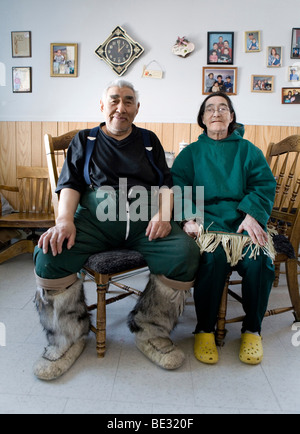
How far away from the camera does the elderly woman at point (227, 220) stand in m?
1.45

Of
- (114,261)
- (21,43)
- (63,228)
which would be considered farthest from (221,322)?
(21,43)

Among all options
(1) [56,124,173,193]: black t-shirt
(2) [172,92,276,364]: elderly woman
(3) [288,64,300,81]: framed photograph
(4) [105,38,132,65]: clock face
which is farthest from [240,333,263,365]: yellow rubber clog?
(4) [105,38,132,65]: clock face

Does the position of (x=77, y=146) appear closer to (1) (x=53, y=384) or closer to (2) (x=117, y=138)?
(2) (x=117, y=138)

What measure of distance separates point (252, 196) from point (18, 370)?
4.13ft

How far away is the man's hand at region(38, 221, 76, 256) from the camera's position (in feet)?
4.35

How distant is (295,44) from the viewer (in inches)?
116

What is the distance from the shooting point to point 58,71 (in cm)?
308

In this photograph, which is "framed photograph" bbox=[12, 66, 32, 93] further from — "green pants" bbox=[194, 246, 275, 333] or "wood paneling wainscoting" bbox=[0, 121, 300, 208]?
"green pants" bbox=[194, 246, 275, 333]

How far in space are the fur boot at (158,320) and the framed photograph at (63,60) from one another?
238cm

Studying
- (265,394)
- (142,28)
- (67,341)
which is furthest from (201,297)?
(142,28)

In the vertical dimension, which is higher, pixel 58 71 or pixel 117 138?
pixel 58 71

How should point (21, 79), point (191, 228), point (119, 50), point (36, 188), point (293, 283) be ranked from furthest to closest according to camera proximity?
point (21, 79), point (119, 50), point (36, 188), point (293, 283), point (191, 228)

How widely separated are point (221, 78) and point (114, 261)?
230cm

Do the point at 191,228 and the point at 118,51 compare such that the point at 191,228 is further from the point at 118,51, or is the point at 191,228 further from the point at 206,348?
the point at 118,51
